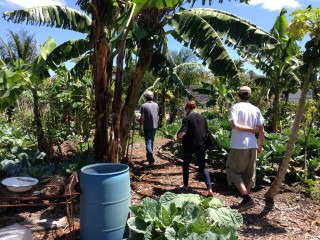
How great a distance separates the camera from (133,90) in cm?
722

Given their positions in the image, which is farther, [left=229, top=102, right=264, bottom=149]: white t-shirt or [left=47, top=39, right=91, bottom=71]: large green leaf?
[left=47, top=39, right=91, bottom=71]: large green leaf

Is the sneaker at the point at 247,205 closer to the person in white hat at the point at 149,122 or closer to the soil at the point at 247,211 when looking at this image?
the soil at the point at 247,211

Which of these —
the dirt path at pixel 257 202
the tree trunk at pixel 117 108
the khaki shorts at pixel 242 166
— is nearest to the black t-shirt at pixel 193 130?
the khaki shorts at pixel 242 166

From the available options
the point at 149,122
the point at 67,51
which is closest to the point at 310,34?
the point at 149,122

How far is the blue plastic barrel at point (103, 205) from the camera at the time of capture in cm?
387

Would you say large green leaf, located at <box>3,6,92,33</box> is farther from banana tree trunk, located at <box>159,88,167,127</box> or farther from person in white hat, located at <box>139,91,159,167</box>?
banana tree trunk, located at <box>159,88,167,127</box>

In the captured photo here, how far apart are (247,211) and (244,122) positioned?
149 cm

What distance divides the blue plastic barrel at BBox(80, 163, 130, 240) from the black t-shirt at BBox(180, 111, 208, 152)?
208 centimetres

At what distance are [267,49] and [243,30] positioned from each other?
0.62m

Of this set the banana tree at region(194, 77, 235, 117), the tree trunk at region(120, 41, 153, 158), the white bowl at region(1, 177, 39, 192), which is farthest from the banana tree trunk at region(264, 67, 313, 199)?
the banana tree at region(194, 77, 235, 117)

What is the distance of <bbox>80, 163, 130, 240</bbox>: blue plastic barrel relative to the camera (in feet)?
12.7

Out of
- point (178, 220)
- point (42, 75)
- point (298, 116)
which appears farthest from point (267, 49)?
Answer: point (42, 75)

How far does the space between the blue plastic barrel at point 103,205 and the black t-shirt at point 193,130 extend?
2.08 m

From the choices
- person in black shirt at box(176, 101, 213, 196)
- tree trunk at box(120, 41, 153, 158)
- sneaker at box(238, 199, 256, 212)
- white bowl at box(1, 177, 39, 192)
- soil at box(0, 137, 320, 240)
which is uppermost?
tree trunk at box(120, 41, 153, 158)
